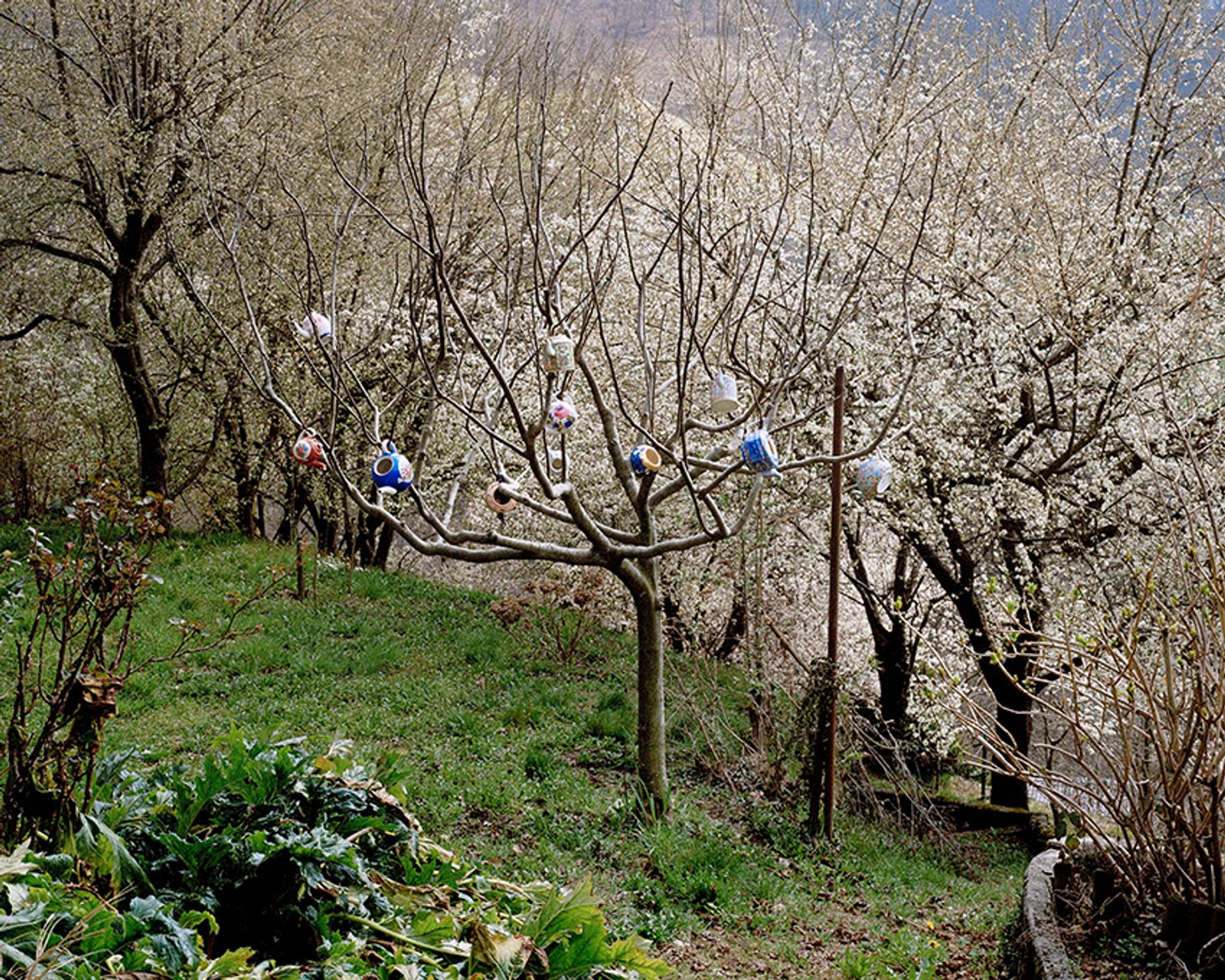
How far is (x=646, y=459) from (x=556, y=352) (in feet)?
2.23

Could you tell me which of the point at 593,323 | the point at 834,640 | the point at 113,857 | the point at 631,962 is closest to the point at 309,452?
the point at 593,323

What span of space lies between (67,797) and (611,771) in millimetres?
4310

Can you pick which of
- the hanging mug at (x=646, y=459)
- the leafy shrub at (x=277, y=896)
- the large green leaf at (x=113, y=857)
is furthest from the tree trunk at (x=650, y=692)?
the large green leaf at (x=113, y=857)

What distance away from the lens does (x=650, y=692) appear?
18.0 feet

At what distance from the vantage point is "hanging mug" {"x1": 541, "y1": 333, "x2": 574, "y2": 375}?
4523 mm

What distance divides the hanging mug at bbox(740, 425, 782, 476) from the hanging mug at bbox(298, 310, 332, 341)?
2.09m

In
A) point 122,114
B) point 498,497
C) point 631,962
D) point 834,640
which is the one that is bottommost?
point 631,962

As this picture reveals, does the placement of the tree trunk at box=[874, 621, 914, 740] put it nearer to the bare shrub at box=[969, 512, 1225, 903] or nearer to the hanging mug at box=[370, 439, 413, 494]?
the bare shrub at box=[969, 512, 1225, 903]

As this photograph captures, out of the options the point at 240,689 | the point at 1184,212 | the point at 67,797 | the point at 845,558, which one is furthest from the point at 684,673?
the point at 67,797

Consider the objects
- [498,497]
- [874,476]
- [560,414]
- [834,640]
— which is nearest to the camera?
[498,497]

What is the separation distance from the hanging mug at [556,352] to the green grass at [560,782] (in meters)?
1.87

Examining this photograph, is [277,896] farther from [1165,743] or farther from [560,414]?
[1165,743]

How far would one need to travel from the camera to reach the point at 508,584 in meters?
15.0

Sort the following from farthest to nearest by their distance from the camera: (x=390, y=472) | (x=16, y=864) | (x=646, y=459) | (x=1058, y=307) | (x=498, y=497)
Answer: (x=1058, y=307), (x=646, y=459), (x=498, y=497), (x=390, y=472), (x=16, y=864)
